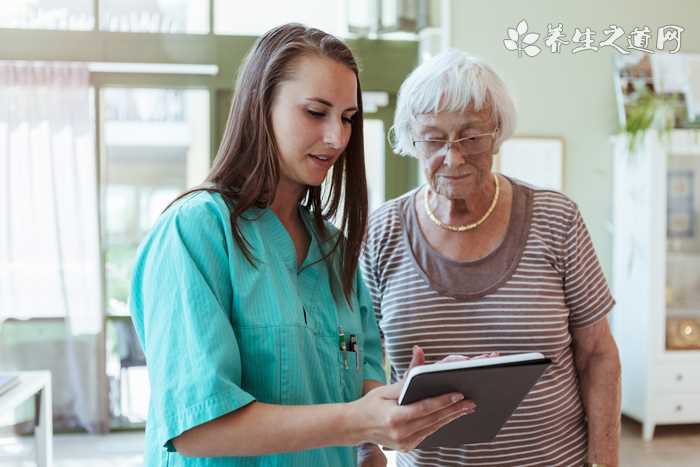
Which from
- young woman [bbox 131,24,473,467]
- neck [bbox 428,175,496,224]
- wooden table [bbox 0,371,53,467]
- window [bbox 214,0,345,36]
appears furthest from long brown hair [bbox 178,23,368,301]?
window [bbox 214,0,345,36]

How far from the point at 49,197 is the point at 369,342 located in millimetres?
3296

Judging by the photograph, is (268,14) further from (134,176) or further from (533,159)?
(533,159)

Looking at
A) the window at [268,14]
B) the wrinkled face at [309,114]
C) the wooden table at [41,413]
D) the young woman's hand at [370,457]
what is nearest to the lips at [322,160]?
the wrinkled face at [309,114]

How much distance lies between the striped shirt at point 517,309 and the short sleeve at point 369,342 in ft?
0.48

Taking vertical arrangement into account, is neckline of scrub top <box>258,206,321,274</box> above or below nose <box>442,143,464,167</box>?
below

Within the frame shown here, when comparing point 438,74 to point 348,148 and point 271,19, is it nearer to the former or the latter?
point 348,148

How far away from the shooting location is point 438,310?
1.43 m

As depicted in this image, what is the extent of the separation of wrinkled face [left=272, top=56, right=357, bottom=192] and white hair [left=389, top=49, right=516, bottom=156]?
1.25 ft

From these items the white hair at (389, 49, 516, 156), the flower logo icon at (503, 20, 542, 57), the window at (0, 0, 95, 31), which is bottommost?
the white hair at (389, 49, 516, 156)

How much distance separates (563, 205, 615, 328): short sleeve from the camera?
4.71ft

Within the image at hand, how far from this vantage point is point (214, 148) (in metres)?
4.29

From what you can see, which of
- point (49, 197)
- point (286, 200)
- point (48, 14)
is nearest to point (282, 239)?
point (286, 200)

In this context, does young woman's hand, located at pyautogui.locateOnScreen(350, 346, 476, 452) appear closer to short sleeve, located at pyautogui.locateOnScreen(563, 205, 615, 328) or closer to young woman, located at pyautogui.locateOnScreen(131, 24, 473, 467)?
young woman, located at pyautogui.locateOnScreen(131, 24, 473, 467)

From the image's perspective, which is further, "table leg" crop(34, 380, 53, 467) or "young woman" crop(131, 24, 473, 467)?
"table leg" crop(34, 380, 53, 467)
